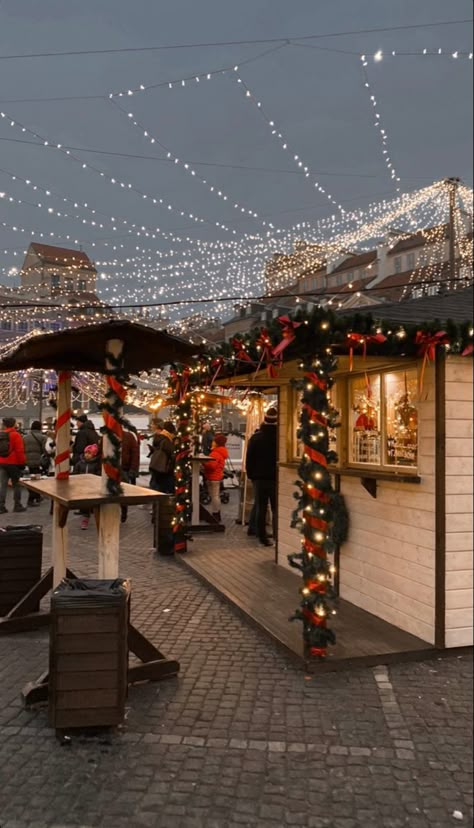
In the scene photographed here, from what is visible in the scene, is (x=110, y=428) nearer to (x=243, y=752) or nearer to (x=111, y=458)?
(x=111, y=458)

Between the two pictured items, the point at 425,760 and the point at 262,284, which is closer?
the point at 425,760

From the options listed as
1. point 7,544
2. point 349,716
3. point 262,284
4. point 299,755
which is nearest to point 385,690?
point 349,716

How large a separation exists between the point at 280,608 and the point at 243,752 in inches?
95.9

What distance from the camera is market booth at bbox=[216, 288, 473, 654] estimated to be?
440cm

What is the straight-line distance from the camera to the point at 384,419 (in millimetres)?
5551

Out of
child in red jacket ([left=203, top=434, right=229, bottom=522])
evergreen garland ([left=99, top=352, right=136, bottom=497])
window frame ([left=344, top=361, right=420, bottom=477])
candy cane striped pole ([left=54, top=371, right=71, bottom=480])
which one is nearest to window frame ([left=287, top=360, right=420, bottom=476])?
window frame ([left=344, top=361, right=420, bottom=477])

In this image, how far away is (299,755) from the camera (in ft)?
10.7

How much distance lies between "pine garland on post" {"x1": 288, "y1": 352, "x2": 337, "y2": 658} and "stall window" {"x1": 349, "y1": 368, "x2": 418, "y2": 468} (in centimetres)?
97

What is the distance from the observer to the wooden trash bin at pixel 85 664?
11.3 ft

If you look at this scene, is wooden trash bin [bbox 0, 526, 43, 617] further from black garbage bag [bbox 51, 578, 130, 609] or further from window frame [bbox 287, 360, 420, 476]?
window frame [bbox 287, 360, 420, 476]

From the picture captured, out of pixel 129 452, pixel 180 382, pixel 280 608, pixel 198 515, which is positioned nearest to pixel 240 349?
pixel 280 608

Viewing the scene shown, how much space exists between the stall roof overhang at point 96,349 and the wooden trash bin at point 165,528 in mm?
3397

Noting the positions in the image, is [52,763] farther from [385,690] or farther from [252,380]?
[252,380]

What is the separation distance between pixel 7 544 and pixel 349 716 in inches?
136
